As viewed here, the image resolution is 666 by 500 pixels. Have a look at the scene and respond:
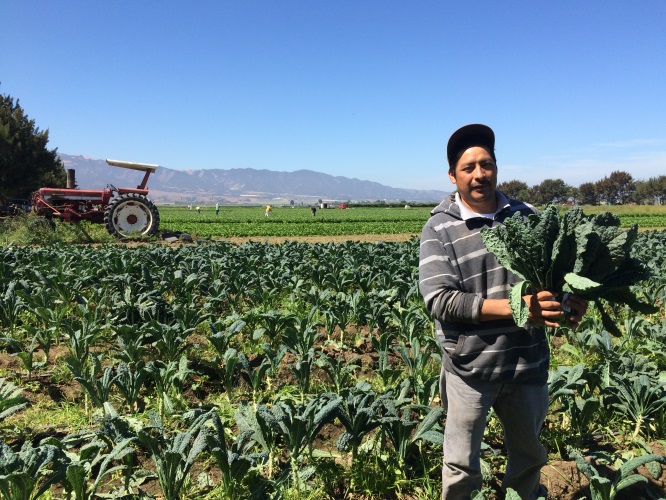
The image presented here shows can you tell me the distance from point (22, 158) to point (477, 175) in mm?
44745

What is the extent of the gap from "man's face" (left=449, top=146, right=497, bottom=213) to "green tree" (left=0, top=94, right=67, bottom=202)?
4269 cm

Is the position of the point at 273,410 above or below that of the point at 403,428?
above

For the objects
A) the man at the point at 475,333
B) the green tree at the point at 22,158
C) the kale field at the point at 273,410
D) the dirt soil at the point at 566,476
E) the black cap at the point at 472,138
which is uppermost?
the green tree at the point at 22,158

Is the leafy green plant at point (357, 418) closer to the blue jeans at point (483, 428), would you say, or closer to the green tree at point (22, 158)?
the blue jeans at point (483, 428)

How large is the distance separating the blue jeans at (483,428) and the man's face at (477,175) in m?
1.00

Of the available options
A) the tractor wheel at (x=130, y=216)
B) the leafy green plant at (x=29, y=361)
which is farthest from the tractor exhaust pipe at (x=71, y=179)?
the leafy green plant at (x=29, y=361)

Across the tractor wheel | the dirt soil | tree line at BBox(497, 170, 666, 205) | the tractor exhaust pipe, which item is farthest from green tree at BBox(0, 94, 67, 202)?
tree line at BBox(497, 170, 666, 205)

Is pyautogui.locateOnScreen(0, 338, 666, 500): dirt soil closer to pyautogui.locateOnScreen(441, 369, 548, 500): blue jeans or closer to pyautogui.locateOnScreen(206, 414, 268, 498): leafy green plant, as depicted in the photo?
pyautogui.locateOnScreen(441, 369, 548, 500): blue jeans

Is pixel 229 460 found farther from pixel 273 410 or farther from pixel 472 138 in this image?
pixel 472 138

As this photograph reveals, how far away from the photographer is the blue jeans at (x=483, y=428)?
7.80 feet

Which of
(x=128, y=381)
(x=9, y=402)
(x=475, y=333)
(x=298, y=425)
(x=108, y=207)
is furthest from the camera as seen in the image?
(x=108, y=207)

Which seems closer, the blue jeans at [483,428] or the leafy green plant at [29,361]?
the blue jeans at [483,428]

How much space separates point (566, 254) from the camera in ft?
6.51

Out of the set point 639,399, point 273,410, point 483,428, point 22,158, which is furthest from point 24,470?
point 22,158
